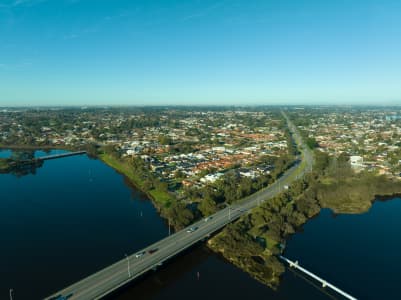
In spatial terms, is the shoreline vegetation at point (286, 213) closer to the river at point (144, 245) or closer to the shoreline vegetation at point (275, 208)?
the shoreline vegetation at point (275, 208)

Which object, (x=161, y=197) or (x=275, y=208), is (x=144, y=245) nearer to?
(x=161, y=197)

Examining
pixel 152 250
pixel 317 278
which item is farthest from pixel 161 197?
pixel 317 278

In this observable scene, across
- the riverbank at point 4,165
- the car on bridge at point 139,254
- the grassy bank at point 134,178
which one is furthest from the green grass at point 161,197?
the riverbank at point 4,165

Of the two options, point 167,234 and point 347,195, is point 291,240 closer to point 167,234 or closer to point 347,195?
point 167,234

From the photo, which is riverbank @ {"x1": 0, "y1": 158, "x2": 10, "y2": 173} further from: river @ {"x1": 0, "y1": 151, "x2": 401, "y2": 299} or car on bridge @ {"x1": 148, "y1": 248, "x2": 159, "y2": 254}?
car on bridge @ {"x1": 148, "y1": 248, "x2": 159, "y2": 254}

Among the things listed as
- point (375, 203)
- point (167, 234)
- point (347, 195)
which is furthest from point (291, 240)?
point (375, 203)
